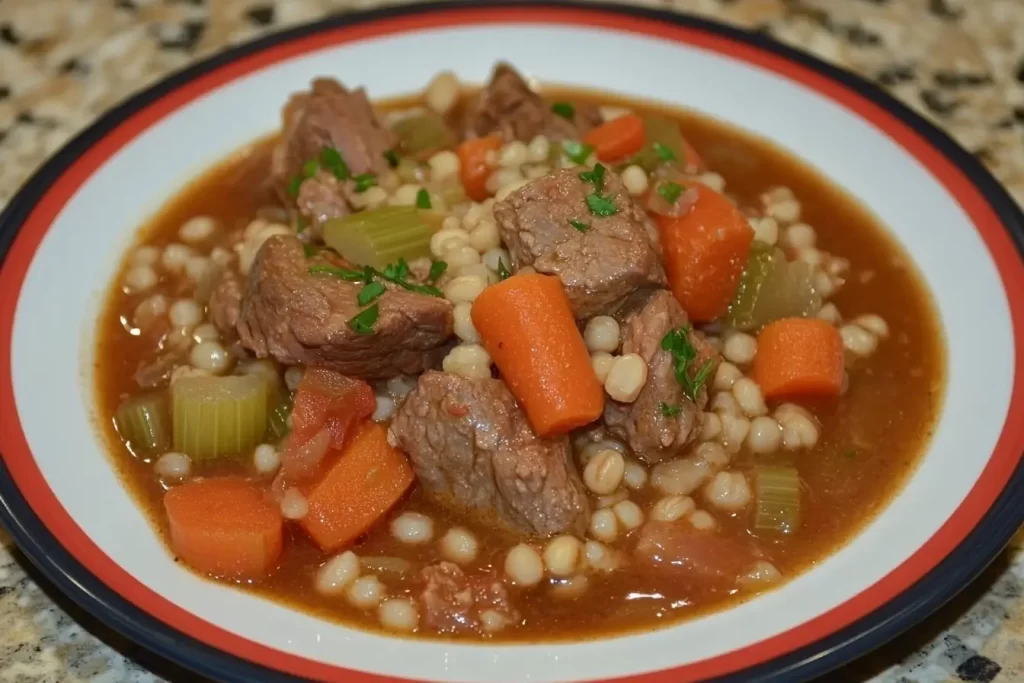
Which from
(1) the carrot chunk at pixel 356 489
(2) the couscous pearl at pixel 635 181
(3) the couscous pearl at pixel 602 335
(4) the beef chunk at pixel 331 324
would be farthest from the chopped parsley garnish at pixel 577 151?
(1) the carrot chunk at pixel 356 489

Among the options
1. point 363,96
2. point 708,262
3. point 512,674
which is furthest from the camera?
point 363,96

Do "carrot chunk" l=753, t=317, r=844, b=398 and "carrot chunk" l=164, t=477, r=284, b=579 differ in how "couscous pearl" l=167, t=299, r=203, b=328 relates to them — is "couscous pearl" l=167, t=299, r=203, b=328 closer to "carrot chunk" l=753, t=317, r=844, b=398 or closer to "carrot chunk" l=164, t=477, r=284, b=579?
"carrot chunk" l=164, t=477, r=284, b=579

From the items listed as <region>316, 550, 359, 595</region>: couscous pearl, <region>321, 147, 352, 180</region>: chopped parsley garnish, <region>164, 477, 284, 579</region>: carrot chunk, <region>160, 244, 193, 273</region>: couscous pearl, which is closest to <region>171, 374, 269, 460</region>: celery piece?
<region>164, 477, 284, 579</region>: carrot chunk

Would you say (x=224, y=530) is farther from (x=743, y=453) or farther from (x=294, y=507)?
(x=743, y=453)

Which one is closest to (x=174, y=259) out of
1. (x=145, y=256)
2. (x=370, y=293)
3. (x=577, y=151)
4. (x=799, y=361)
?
(x=145, y=256)

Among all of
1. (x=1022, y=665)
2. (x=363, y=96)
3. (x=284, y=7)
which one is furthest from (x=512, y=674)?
(x=284, y=7)

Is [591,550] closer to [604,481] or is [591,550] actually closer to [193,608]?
[604,481]

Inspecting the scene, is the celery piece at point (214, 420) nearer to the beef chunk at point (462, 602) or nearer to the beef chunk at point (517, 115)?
the beef chunk at point (462, 602)
